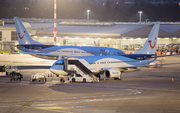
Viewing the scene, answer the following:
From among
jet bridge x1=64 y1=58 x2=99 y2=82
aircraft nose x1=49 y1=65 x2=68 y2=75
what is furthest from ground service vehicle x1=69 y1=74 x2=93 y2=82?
aircraft nose x1=49 y1=65 x2=68 y2=75

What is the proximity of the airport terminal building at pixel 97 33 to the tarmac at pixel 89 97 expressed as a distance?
2681 inches

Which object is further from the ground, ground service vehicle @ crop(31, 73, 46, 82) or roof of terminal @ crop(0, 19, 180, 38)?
roof of terminal @ crop(0, 19, 180, 38)

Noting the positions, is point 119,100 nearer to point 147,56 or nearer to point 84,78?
point 84,78

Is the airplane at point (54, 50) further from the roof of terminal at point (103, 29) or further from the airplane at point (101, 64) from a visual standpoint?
the roof of terminal at point (103, 29)

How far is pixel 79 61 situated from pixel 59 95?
11.0m

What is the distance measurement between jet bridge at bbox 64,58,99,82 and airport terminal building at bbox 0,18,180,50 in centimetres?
6533

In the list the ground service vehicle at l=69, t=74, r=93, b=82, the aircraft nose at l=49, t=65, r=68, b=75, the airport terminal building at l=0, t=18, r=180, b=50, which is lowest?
the ground service vehicle at l=69, t=74, r=93, b=82

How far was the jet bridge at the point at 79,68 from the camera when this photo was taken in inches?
1591

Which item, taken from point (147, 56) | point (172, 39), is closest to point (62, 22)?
point (172, 39)

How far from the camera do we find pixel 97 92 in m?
32.8

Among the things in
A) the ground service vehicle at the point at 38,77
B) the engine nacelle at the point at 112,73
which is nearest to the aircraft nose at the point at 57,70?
the ground service vehicle at the point at 38,77

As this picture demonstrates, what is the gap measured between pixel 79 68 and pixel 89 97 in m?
10.7

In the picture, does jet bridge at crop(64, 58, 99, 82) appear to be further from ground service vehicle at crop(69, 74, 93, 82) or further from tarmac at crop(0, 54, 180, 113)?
tarmac at crop(0, 54, 180, 113)

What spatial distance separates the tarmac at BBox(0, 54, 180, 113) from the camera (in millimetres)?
25203
